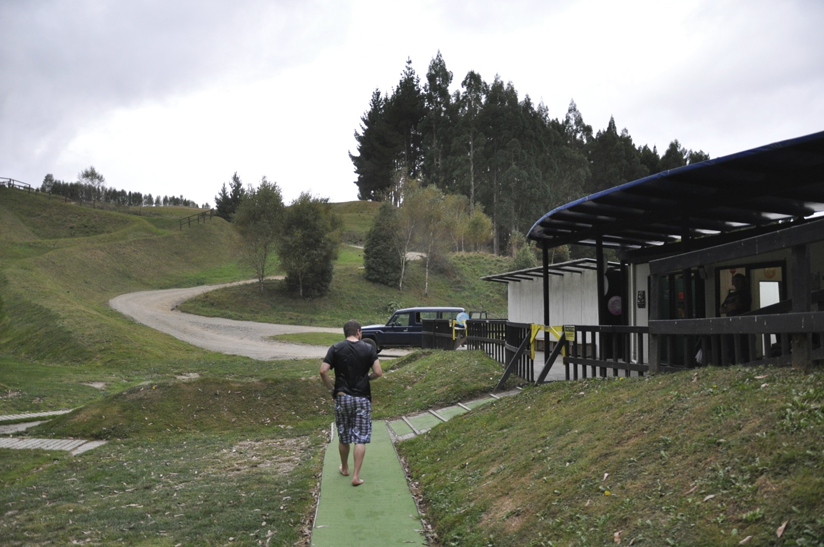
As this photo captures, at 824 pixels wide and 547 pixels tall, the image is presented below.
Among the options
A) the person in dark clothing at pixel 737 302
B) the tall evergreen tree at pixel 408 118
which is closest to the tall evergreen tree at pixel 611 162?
the tall evergreen tree at pixel 408 118

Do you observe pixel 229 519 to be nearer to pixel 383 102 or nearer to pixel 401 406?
pixel 401 406

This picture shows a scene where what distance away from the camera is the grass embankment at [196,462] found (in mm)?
6309

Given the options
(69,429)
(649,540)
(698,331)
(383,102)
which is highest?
(383,102)

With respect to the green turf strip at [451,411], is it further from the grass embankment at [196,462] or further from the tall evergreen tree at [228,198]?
the tall evergreen tree at [228,198]

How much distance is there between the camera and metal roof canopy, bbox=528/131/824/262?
25.6 feet

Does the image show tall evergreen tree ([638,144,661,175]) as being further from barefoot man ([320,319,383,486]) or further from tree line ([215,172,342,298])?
barefoot man ([320,319,383,486])

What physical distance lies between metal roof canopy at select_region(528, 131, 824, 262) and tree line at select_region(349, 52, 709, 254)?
43487 millimetres

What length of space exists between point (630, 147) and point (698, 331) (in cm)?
7247

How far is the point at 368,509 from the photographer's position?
21.8 ft

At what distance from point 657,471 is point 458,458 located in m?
3.66

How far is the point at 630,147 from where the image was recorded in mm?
75062

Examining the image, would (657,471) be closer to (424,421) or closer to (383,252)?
(424,421)

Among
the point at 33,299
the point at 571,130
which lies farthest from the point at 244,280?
the point at 571,130

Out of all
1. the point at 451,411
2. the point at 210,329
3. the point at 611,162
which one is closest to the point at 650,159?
the point at 611,162
